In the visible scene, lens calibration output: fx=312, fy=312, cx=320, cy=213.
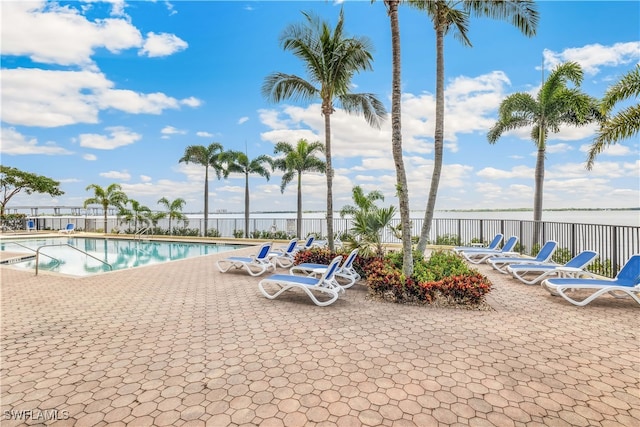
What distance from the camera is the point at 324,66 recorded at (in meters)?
9.80

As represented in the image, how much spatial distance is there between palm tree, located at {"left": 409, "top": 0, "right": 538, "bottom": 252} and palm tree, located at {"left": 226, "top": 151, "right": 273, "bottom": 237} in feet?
45.6

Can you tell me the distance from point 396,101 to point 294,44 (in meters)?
5.11

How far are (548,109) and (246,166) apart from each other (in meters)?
16.8

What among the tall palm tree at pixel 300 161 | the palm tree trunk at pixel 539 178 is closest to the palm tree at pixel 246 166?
the tall palm tree at pixel 300 161

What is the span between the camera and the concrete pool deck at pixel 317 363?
2637 mm

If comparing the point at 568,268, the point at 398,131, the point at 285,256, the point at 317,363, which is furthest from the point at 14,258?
the point at 568,268

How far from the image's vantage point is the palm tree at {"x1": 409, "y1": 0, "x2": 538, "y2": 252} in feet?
28.3

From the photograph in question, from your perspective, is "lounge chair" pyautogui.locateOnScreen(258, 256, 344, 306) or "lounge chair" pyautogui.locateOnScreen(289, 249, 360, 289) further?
"lounge chair" pyautogui.locateOnScreen(289, 249, 360, 289)

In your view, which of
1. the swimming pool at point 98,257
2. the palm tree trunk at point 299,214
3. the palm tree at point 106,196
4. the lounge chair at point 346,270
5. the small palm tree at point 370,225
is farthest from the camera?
the palm tree at point 106,196

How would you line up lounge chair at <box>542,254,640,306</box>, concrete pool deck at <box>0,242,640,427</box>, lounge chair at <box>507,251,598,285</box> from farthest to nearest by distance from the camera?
lounge chair at <box>507,251,598,285</box>
lounge chair at <box>542,254,640,306</box>
concrete pool deck at <box>0,242,640,427</box>

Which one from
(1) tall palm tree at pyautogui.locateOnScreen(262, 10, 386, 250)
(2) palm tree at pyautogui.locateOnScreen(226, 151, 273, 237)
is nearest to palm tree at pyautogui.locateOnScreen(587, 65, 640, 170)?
(1) tall palm tree at pyautogui.locateOnScreen(262, 10, 386, 250)

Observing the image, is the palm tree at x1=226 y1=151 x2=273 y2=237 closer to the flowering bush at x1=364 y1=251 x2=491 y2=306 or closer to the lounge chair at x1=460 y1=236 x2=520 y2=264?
the lounge chair at x1=460 y1=236 x2=520 y2=264

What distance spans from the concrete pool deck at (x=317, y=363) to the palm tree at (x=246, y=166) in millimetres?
15237

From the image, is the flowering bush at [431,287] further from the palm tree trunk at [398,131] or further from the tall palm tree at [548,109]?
the tall palm tree at [548,109]
